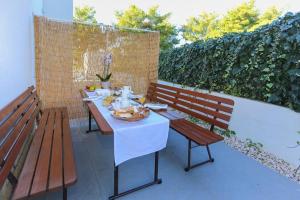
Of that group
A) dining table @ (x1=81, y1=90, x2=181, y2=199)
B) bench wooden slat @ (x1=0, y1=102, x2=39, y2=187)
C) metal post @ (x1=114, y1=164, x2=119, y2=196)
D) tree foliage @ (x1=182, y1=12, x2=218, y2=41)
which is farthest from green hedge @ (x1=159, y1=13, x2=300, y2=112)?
tree foliage @ (x1=182, y1=12, x2=218, y2=41)

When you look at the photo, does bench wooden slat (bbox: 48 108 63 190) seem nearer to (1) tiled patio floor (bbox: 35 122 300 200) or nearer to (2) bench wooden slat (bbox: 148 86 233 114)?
(1) tiled patio floor (bbox: 35 122 300 200)

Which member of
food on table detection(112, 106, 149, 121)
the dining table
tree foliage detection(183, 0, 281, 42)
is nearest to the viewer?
the dining table

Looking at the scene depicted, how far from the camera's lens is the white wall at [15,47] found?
174cm

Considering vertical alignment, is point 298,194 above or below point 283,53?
below

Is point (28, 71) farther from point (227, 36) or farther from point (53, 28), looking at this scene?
point (227, 36)

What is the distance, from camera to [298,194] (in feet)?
5.89

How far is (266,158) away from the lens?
8.02 ft

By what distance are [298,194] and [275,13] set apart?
1355 centimetres

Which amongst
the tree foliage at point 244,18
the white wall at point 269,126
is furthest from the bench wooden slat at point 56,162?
the tree foliage at point 244,18

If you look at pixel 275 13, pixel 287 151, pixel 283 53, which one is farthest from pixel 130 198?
pixel 275 13

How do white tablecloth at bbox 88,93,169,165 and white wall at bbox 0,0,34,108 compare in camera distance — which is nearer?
white tablecloth at bbox 88,93,169,165

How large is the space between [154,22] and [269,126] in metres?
11.5

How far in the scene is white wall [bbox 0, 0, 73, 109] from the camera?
5.70 feet

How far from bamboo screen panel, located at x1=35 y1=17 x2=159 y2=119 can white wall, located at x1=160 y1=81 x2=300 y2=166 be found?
79.1 inches
